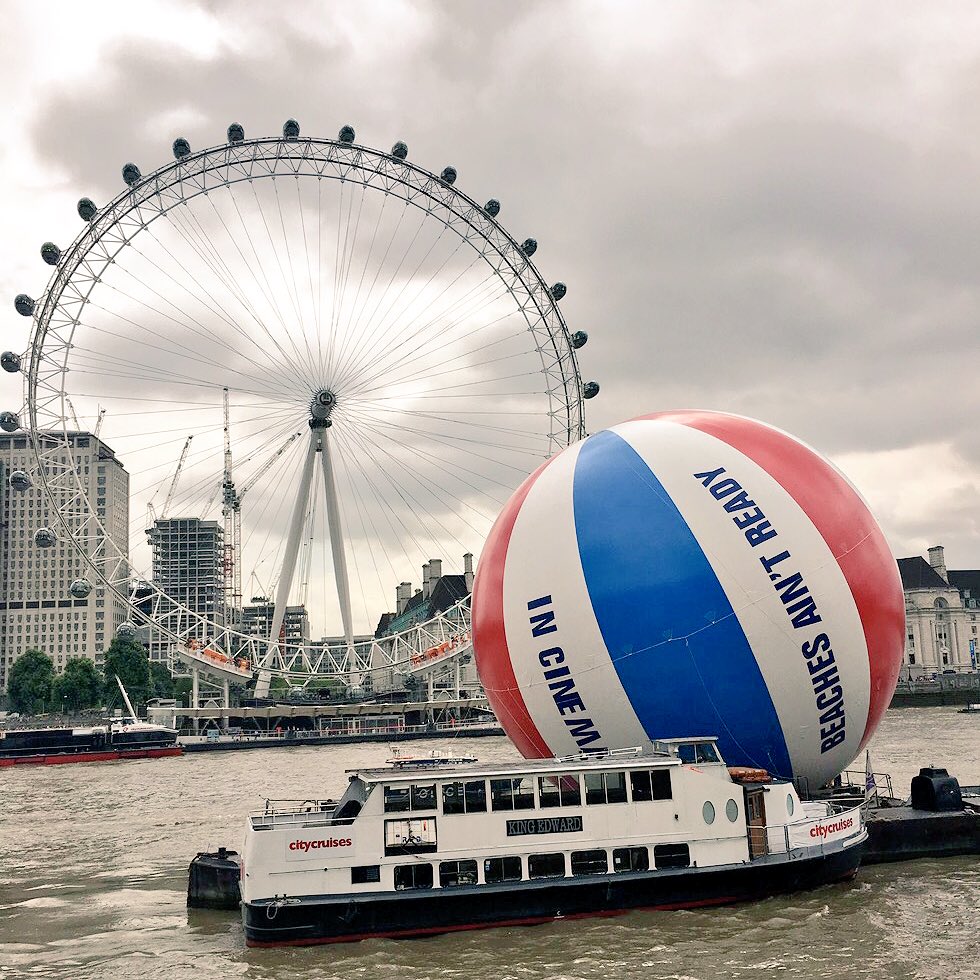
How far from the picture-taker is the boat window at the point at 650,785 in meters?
20.3

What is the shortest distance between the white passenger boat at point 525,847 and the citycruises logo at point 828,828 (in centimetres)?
15

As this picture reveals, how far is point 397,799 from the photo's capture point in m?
19.8

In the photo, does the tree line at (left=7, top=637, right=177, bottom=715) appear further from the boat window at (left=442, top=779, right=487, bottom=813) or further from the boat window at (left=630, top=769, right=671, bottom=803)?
the boat window at (left=630, top=769, right=671, bottom=803)

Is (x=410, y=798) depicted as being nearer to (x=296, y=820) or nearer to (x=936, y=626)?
(x=296, y=820)

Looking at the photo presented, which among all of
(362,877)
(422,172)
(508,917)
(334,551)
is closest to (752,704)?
(508,917)

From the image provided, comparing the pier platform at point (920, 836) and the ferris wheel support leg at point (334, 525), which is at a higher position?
the ferris wheel support leg at point (334, 525)

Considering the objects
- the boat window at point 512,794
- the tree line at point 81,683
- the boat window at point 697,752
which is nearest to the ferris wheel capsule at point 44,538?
Answer: the boat window at point 512,794

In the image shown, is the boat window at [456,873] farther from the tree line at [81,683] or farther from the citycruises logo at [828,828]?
the tree line at [81,683]

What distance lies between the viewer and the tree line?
137000 mm

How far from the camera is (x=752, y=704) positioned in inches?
821

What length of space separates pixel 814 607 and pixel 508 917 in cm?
770

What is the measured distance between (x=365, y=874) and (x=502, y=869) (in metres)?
2.39

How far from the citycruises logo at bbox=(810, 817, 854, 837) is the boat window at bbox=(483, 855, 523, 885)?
18.4 feet

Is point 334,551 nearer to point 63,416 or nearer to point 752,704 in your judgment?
point 63,416
